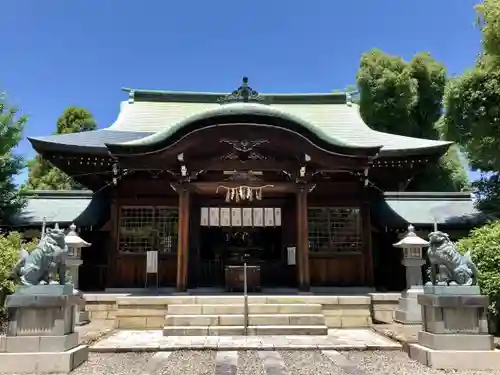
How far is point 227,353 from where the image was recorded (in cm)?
684

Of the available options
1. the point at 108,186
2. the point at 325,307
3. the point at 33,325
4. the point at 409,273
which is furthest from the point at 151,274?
the point at 409,273

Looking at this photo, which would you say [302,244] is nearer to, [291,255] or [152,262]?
[291,255]

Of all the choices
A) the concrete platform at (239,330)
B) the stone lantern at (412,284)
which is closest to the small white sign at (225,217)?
the concrete platform at (239,330)

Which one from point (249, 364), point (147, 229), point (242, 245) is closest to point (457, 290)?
point (249, 364)

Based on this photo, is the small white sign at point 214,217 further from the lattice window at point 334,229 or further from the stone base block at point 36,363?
the stone base block at point 36,363

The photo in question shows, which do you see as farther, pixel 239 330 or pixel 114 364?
pixel 239 330

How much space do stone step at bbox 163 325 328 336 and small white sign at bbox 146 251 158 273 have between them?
2.87 meters

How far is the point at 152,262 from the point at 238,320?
3543mm

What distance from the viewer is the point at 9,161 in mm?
12430

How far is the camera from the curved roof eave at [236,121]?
10.3m

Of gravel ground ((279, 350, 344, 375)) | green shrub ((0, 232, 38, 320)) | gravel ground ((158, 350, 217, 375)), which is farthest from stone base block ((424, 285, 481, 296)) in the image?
green shrub ((0, 232, 38, 320))

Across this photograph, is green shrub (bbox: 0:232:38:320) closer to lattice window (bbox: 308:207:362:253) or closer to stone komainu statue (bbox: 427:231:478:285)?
lattice window (bbox: 308:207:362:253)

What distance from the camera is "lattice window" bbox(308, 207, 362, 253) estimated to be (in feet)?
39.4

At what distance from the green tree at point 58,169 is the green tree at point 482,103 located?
20405 mm
